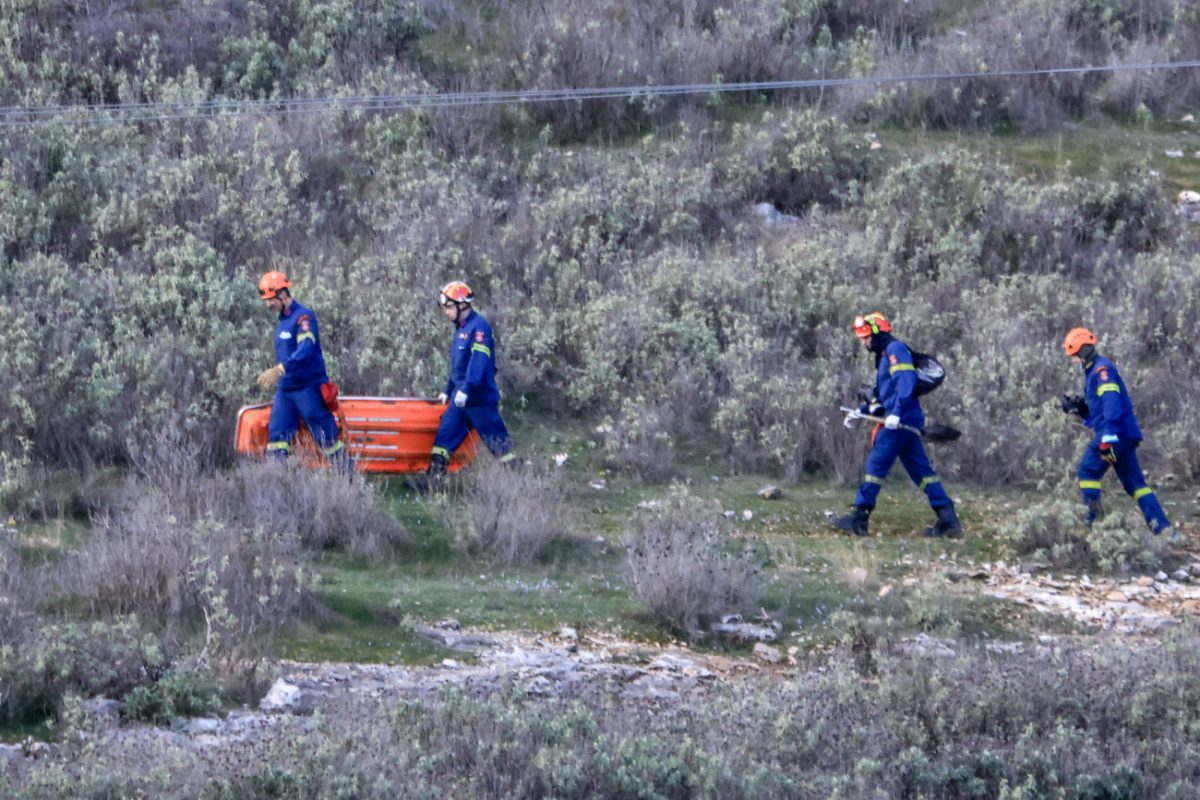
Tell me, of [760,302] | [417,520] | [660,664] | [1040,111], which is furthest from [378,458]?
[1040,111]

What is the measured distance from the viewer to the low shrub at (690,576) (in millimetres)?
9883

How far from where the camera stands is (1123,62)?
21.0m

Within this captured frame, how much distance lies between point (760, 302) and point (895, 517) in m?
3.42

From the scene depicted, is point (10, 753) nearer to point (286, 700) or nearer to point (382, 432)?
point (286, 700)

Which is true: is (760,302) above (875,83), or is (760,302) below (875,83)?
below

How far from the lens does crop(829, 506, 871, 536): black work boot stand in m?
11.9

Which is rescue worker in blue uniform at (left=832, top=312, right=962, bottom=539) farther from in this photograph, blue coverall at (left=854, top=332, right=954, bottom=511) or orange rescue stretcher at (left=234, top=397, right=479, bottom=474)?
orange rescue stretcher at (left=234, top=397, right=479, bottom=474)

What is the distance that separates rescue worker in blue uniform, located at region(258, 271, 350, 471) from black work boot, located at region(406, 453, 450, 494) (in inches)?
28.5

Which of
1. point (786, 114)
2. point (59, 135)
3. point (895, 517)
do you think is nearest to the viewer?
point (895, 517)

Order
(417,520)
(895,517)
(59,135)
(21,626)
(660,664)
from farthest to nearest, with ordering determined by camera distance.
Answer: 1. (59,135)
2. (895,517)
3. (417,520)
4. (660,664)
5. (21,626)

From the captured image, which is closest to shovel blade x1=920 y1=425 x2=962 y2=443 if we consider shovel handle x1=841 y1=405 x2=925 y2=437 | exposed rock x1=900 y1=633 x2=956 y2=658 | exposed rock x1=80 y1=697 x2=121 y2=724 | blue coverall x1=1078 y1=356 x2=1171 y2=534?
shovel handle x1=841 y1=405 x2=925 y2=437

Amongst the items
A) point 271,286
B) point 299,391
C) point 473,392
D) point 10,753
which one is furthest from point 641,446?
point 10,753

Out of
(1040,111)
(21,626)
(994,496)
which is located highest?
(1040,111)

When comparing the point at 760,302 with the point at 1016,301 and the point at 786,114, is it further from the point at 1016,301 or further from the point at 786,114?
the point at 786,114
